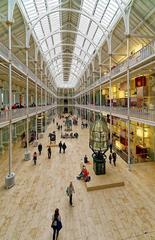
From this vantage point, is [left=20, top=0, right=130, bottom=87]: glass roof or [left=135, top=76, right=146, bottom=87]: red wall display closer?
[left=135, top=76, right=146, bottom=87]: red wall display

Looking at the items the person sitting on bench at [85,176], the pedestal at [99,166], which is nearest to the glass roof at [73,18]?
the pedestal at [99,166]

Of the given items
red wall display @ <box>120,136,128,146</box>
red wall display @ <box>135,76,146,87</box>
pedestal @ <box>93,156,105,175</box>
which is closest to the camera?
pedestal @ <box>93,156,105,175</box>

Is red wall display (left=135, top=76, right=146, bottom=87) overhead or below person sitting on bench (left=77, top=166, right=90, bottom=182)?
overhead

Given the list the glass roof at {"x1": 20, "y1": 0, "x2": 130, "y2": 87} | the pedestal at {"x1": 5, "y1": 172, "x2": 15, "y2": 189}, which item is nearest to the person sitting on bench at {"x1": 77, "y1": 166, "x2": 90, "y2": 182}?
the pedestal at {"x1": 5, "y1": 172, "x2": 15, "y2": 189}

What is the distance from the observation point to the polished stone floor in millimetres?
7402

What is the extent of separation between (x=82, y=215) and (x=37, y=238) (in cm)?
233

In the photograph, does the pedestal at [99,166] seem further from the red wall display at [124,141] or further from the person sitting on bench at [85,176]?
the red wall display at [124,141]

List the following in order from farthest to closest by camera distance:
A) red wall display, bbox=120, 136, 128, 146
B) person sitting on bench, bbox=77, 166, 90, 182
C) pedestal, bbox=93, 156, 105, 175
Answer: red wall display, bbox=120, 136, 128, 146 → pedestal, bbox=93, 156, 105, 175 → person sitting on bench, bbox=77, 166, 90, 182

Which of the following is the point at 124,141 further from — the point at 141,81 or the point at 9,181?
the point at 9,181

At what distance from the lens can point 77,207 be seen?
9234 mm

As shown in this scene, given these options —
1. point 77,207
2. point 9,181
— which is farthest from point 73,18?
point 77,207

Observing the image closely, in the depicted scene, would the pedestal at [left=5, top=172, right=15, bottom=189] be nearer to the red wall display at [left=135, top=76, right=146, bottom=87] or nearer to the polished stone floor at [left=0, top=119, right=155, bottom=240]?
the polished stone floor at [left=0, top=119, right=155, bottom=240]

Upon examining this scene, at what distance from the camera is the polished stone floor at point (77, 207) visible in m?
7.40

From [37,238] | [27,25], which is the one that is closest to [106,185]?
[37,238]
